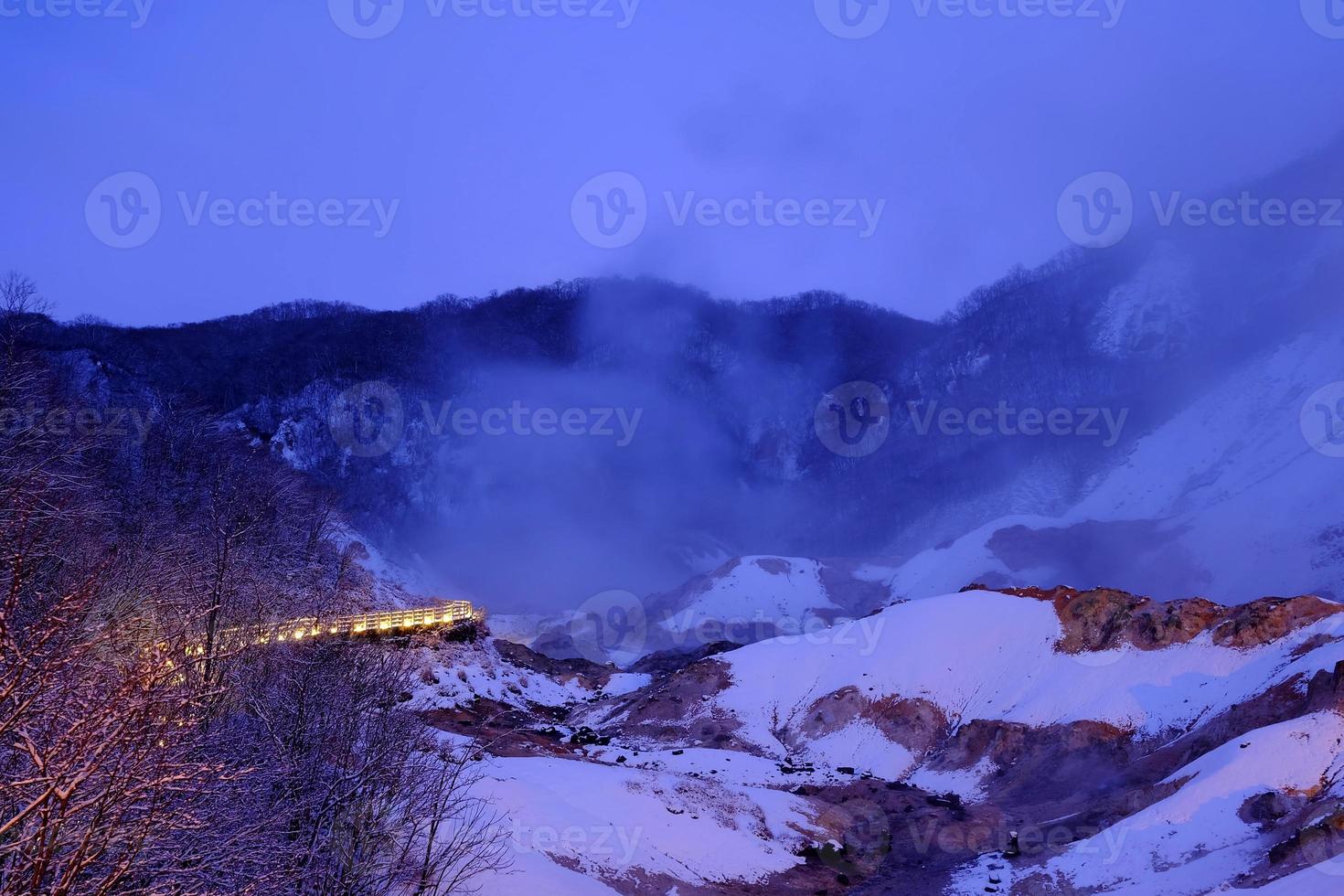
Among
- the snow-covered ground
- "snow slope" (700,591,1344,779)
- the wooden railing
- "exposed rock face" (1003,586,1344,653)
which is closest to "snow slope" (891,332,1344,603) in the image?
"exposed rock face" (1003,586,1344,653)

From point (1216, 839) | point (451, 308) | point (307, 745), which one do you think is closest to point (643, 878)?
point (307, 745)

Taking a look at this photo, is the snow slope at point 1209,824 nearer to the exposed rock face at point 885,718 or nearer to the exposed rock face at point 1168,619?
the exposed rock face at point 1168,619

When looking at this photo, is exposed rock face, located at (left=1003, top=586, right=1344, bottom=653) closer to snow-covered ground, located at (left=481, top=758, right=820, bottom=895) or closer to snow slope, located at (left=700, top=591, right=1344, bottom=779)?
snow slope, located at (left=700, top=591, right=1344, bottom=779)

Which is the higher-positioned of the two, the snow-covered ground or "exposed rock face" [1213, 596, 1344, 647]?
"exposed rock face" [1213, 596, 1344, 647]

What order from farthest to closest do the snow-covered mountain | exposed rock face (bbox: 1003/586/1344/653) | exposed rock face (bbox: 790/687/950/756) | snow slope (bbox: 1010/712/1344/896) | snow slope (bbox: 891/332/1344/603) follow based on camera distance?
snow slope (bbox: 891/332/1344/603) < exposed rock face (bbox: 790/687/950/756) < exposed rock face (bbox: 1003/586/1344/653) < the snow-covered mountain < snow slope (bbox: 1010/712/1344/896)

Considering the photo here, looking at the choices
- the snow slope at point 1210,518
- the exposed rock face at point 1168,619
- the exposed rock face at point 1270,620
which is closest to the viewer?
the exposed rock face at point 1270,620

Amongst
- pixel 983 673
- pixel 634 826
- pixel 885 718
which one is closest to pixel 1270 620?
pixel 983 673

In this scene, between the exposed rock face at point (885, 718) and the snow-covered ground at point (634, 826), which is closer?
the snow-covered ground at point (634, 826)

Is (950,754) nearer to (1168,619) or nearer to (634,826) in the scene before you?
(1168,619)

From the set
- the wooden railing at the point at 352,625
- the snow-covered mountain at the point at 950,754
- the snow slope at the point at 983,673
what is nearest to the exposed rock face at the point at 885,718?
the snow-covered mountain at the point at 950,754
